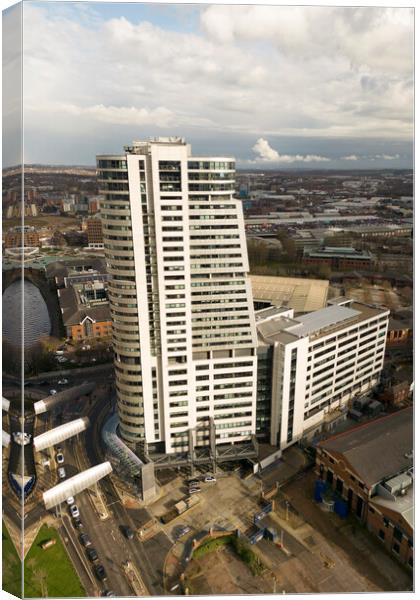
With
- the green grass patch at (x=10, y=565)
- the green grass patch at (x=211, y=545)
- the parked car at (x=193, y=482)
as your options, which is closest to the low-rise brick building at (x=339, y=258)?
the parked car at (x=193, y=482)

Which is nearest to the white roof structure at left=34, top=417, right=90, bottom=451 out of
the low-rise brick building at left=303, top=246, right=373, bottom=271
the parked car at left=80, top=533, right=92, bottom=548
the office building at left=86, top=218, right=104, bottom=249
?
the parked car at left=80, top=533, right=92, bottom=548

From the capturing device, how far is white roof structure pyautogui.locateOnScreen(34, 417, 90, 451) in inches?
707

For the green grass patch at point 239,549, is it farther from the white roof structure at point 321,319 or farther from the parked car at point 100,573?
the white roof structure at point 321,319

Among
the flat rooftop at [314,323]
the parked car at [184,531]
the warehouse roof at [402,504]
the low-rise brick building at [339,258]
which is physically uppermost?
the low-rise brick building at [339,258]

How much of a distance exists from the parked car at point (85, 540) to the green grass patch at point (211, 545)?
3538 mm

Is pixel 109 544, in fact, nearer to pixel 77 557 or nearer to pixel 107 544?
pixel 107 544

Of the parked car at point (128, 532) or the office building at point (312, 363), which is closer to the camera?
the parked car at point (128, 532)

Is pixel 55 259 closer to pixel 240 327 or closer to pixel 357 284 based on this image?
pixel 357 284

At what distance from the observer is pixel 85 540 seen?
14125 mm

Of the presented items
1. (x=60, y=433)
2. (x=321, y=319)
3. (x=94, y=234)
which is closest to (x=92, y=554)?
(x=60, y=433)

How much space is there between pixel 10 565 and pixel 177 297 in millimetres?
9572

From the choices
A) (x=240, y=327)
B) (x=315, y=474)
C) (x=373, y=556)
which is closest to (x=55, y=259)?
(x=240, y=327)

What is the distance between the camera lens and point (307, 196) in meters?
66.1

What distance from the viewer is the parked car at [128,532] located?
14336mm
